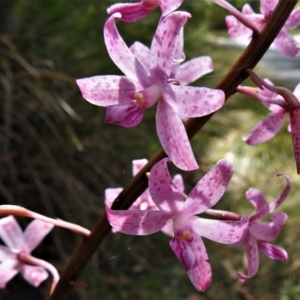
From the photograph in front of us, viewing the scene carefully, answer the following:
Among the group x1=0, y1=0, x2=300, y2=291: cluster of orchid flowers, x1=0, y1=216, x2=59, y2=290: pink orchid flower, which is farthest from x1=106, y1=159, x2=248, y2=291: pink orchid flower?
x1=0, y1=216, x2=59, y2=290: pink orchid flower

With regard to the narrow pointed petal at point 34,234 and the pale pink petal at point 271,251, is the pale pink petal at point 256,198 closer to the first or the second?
the pale pink petal at point 271,251

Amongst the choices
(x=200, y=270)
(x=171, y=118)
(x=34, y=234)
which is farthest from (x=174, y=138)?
(x=34, y=234)

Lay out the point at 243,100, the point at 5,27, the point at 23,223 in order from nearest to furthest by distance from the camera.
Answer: the point at 23,223
the point at 5,27
the point at 243,100

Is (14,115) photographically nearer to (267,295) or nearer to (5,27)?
(5,27)

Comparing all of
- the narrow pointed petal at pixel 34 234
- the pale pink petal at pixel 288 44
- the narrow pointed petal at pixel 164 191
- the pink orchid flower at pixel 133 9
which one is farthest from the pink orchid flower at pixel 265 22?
the narrow pointed petal at pixel 34 234

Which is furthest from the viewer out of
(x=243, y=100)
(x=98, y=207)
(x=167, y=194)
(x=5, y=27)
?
(x=243, y=100)

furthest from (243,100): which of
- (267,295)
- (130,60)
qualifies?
(130,60)
